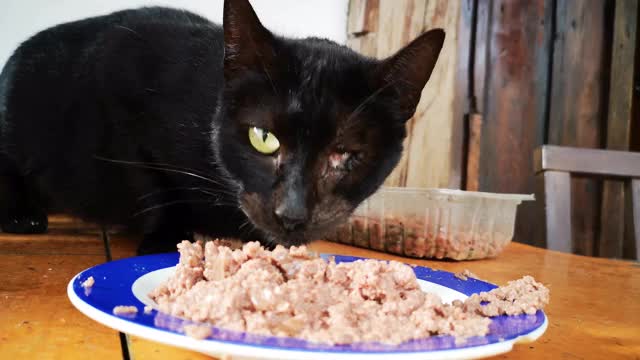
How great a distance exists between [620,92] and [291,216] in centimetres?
233

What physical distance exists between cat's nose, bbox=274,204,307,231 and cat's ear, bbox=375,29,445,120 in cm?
28

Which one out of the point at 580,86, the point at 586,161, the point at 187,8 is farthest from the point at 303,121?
the point at 580,86

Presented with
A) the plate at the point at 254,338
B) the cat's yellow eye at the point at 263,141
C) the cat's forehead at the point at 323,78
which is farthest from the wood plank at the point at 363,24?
the plate at the point at 254,338

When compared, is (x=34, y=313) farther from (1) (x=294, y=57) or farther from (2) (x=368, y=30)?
(2) (x=368, y=30)

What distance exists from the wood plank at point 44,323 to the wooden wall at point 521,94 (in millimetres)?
1814

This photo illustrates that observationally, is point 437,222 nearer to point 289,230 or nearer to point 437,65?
point 289,230

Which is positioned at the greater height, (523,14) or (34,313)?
(523,14)

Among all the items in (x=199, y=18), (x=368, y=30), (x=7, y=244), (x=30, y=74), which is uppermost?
(x=368, y=30)

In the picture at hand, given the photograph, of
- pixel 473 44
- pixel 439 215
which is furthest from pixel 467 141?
pixel 439 215

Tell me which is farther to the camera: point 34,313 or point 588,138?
point 588,138

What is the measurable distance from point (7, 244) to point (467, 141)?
A: 1.91 m

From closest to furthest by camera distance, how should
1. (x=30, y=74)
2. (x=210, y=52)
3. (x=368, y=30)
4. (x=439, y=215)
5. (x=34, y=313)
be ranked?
(x=34, y=313) → (x=210, y=52) → (x=30, y=74) → (x=439, y=215) → (x=368, y=30)

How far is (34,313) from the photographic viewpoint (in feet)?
2.14

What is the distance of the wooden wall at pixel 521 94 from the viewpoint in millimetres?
2387
